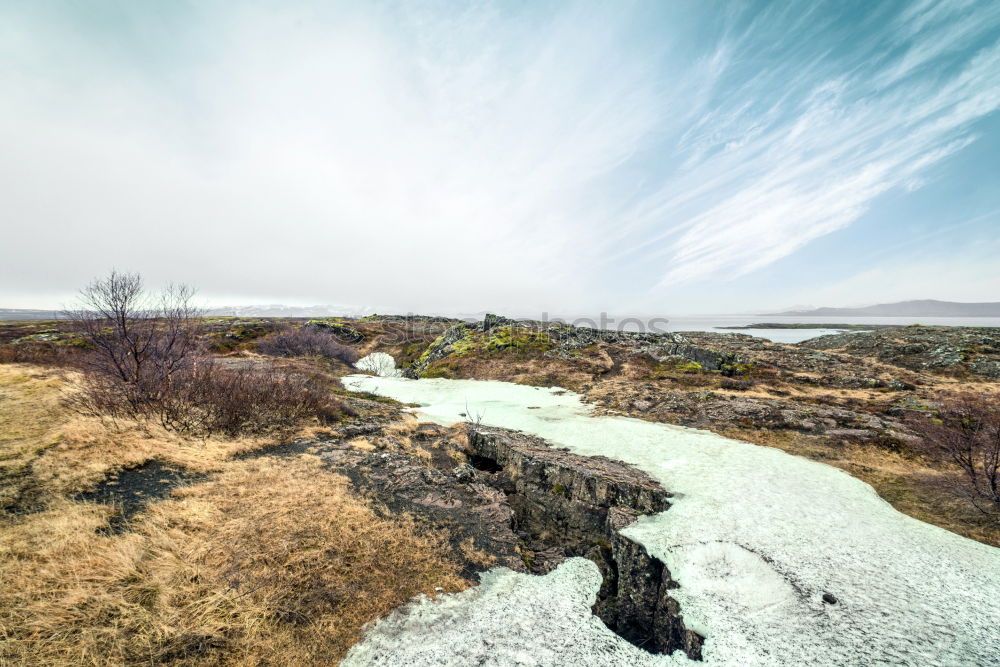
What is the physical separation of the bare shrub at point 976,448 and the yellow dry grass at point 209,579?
49.1 feet

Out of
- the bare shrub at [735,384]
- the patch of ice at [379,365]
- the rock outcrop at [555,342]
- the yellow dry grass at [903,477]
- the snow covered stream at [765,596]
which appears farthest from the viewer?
the patch of ice at [379,365]

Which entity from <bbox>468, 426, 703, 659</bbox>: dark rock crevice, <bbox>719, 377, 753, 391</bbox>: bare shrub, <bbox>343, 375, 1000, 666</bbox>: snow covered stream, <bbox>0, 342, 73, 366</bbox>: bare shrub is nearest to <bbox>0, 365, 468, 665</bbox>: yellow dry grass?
<bbox>343, 375, 1000, 666</bbox>: snow covered stream

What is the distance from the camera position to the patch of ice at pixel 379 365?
49312 millimetres

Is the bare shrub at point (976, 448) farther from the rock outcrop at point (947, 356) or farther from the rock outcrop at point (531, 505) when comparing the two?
the rock outcrop at point (947, 356)

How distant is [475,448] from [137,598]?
35.8ft

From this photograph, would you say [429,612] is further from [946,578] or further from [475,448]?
[946,578]

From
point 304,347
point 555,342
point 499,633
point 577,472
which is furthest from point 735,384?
point 304,347

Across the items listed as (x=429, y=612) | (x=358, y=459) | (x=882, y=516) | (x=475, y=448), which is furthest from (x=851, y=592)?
(x=358, y=459)

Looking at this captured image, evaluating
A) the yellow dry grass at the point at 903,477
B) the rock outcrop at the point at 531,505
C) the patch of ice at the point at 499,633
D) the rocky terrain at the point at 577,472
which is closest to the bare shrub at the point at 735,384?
the rocky terrain at the point at 577,472

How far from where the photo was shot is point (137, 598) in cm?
501

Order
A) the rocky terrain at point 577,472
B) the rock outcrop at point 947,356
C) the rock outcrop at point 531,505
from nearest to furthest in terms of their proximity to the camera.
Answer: the rock outcrop at point 531,505 → the rocky terrain at point 577,472 → the rock outcrop at point 947,356

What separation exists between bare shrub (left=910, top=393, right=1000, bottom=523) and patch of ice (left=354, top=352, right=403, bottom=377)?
4681 cm

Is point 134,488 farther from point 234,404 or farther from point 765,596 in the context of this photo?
point 765,596

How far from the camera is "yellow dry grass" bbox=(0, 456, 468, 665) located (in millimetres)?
4398
